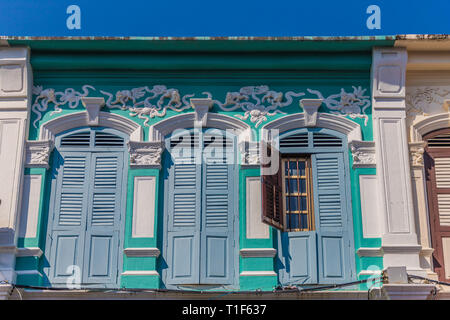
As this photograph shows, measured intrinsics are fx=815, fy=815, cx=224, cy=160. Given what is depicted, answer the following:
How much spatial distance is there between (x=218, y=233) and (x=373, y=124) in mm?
2316

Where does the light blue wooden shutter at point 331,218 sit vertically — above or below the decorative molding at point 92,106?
below

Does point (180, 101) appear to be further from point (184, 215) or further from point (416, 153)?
point (416, 153)

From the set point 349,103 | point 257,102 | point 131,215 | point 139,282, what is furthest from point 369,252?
point 131,215

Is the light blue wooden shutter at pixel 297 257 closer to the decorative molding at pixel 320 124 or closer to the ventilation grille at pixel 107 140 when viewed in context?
the decorative molding at pixel 320 124

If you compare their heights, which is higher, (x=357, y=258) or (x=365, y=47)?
(x=365, y=47)

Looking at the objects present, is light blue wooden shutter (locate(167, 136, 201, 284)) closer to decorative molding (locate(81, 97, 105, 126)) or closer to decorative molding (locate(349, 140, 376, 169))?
decorative molding (locate(81, 97, 105, 126))

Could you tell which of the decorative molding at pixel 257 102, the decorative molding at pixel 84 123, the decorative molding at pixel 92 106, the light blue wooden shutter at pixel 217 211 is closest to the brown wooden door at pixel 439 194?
the decorative molding at pixel 257 102

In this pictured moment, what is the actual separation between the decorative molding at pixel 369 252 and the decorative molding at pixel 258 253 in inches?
37.6

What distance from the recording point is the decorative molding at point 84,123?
32.3ft

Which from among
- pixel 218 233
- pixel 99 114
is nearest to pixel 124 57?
pixel 99 114

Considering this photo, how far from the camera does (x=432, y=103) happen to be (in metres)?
10.0

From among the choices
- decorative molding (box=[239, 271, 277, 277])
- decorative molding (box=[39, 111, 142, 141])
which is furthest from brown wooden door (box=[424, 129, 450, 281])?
decorative molding (box=[39, 111, 142, 141])

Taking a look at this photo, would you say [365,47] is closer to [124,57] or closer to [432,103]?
[432,103]

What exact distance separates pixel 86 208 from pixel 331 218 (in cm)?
285
